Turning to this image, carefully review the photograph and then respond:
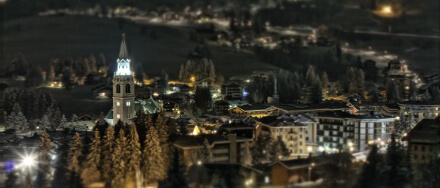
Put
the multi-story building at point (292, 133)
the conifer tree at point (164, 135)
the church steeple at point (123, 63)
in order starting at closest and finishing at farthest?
the conifer tree at point (164, 135)
the multi-story building at point (292, 133)
the church steeple at point (123, 63)

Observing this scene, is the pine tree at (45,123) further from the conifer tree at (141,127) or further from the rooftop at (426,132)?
the rooftop at (426,132)

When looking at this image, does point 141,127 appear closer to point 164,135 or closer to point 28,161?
point 164,135

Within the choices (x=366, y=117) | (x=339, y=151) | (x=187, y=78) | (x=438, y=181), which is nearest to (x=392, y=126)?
(x=366, y=117)

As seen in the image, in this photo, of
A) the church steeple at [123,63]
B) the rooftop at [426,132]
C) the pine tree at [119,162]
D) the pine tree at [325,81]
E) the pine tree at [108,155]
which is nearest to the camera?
the pine tree at [119,162]

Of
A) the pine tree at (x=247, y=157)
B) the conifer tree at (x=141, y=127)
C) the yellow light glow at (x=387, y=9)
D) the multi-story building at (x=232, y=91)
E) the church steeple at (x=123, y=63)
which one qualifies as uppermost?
the yellow light glow at (x=387, y=9)

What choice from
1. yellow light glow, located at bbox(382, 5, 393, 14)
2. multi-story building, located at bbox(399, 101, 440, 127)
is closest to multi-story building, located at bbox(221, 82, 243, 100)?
multi-story building, located at bbox(399, 101, 440, 127)

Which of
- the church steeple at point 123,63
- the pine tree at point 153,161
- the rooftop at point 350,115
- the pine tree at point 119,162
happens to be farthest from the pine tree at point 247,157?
the church steeple at point 123,63

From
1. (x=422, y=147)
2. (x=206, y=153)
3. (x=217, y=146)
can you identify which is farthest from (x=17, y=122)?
(x=422, y=147)
